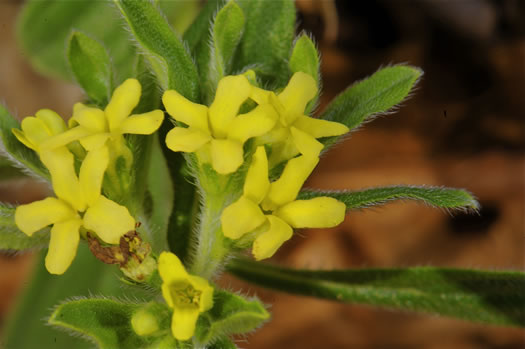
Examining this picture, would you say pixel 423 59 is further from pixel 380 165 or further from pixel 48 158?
pixel 48 158

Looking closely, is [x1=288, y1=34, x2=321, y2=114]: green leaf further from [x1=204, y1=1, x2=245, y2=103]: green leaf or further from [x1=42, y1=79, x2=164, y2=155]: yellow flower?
[x1=42, y1=79, x2=164, y2=155]: yellow flower

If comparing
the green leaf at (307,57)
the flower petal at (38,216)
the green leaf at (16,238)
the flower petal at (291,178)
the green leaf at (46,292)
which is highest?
the green leaf at (307,57)

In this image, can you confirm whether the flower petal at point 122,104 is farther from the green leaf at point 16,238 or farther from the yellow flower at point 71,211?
the green leaf at point 16,238

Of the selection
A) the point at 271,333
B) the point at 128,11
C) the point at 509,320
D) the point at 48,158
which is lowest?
the point at 271,333

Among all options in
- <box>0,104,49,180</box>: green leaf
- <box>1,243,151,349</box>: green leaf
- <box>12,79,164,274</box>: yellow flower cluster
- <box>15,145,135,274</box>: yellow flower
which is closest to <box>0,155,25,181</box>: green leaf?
<box>0,104,49,180</box>: green leaf

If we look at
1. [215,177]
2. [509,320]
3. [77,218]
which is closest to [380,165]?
[509,320]

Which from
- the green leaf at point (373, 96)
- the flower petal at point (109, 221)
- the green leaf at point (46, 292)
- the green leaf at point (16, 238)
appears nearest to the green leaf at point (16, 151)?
the green leaf at point (16, 238)

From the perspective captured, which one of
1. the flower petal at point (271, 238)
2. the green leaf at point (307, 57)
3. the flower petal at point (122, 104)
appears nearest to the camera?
the flower petal at point (271, 238)
